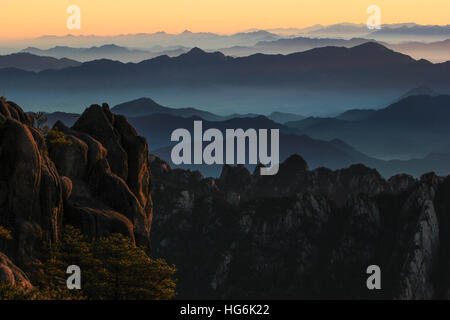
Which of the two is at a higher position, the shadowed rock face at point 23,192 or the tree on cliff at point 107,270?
the shadowed rock face at point 23,192

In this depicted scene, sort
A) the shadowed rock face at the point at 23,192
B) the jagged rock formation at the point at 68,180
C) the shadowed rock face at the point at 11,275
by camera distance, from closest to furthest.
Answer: the shadowed rock face at the point at 11,275 < the shadowed rock face at the point at 23,192 < the jagged rock formation at the point at 68,180

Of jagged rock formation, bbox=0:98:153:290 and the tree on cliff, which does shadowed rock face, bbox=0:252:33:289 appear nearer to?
jagged rock formation, bbox=0:98:153:290

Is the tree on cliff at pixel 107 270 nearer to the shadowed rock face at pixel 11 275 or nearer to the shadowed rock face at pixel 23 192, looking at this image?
the shadowed rock face at pixel 23 192

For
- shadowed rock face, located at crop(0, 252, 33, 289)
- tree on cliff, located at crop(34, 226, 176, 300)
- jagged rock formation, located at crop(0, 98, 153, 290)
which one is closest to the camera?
shadowed rock face, located at crop(0, 252, 33, 289)

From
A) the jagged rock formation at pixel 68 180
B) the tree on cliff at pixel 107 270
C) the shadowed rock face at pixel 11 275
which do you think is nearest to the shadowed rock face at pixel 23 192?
the jagged rock formation at pixel 68 180

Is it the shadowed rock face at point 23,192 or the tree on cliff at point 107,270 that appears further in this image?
the shadowed rock face at point 23,192

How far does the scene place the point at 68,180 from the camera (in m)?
79.3

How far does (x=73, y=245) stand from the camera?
232ft

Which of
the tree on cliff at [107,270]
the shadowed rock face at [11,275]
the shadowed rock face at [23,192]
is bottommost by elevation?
the tree on cliff at [107,270]

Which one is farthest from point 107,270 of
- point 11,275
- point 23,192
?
point 11,275

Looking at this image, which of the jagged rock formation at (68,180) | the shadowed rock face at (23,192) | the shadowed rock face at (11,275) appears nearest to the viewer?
the shadowed rock face at (11,275)

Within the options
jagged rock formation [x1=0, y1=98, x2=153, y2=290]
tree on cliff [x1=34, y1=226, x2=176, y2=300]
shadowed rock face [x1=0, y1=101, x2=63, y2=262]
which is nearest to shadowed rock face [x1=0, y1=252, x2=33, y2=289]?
jagged rock formation [x1=0, y1=98, x2=153, y2=290]

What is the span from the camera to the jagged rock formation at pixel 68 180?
225 ft

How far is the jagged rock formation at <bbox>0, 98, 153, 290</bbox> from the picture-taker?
6862cm
